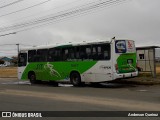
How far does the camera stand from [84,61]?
21.7 metres

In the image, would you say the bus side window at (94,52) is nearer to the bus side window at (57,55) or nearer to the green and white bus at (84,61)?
the green and white bus at (84,61)

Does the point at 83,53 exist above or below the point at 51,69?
above

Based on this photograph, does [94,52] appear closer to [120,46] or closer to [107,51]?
[107,51]

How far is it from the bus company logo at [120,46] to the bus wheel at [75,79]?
356 centimetres

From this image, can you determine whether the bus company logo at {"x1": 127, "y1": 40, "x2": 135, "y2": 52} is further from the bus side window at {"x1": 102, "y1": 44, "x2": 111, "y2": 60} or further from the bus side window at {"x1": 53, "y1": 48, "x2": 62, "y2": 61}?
the bus side window at {"x1": 53, "y1": 48, "x2": 62, "y2": 61}

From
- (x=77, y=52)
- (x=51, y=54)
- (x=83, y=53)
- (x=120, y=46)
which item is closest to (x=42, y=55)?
(x=51, y=54)

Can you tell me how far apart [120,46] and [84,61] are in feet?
8.96

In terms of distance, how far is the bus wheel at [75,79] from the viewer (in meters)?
22.2

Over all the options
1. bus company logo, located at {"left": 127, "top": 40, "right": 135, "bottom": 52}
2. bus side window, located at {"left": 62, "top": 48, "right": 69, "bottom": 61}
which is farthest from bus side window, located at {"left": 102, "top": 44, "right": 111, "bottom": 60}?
bus side window, located at {"left": 62, "top": 48, "right": 69, "bottom": 61}

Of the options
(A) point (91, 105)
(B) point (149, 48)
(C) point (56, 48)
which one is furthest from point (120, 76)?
(A) point (91, 105)

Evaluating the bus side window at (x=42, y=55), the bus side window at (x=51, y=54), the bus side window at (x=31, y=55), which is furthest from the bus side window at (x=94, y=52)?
the bus side window at (x=31, y=55)

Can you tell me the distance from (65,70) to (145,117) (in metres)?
14.1

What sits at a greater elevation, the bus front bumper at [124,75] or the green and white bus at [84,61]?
the green and white bus at [84,61]

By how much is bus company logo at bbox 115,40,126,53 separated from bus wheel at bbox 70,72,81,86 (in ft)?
11.7
